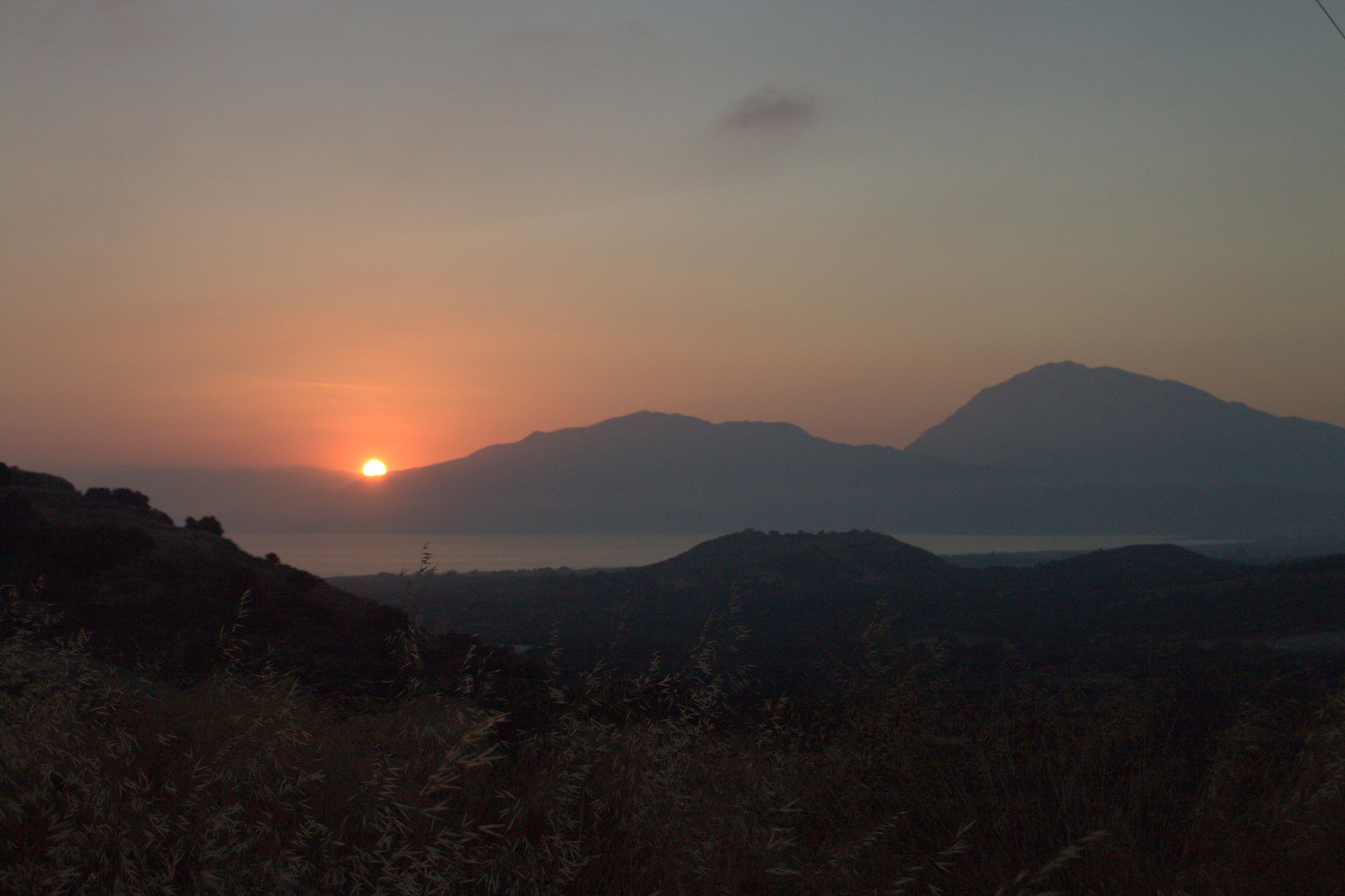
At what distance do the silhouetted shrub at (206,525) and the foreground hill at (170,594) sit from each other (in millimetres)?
1739

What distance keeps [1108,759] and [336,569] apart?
10238 cm

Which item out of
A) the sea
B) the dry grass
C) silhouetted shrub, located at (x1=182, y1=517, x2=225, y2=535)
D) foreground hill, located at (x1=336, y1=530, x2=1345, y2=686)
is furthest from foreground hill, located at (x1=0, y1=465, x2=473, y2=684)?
the sea

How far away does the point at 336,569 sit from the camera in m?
96.7

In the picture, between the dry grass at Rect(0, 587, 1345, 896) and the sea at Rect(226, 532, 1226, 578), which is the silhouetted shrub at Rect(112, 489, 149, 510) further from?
the sea at Rect(226, 532, 1226, 578)

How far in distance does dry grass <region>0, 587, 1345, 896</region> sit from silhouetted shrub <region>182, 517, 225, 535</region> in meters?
20.5

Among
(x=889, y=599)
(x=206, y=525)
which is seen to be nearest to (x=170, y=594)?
(x=206, y=525)

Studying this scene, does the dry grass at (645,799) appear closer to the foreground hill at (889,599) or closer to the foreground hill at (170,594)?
the foreground hill at (170,594)

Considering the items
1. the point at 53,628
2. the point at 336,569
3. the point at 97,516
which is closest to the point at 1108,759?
the point at 53,628

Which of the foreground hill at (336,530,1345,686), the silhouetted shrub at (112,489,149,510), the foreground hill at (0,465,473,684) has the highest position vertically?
the silhouetted shrub at (112,489,149,510)

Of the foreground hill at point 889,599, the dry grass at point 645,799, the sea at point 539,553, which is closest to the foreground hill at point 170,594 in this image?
the foreground hill at point 889,599

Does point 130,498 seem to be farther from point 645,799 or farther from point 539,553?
point 539,553

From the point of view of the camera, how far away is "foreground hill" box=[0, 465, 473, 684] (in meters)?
13.2

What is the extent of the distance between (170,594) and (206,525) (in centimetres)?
925

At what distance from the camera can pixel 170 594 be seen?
1627 centimetres
